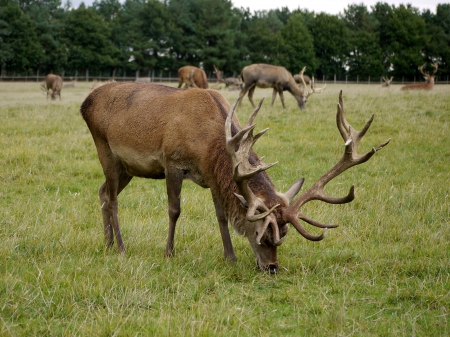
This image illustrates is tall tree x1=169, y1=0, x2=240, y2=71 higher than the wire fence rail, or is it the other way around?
tall tree x1=169, y1=0, x2=240, y2=71

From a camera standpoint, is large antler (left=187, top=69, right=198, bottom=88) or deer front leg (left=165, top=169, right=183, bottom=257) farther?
large antler (left=187, top=69, right=198, bottom=88)

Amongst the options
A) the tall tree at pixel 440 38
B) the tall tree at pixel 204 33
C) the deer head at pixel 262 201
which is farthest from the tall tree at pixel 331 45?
the deer head at pixel 262 201

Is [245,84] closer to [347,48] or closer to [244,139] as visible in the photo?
[244,139]

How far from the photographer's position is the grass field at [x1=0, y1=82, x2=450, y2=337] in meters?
3.46

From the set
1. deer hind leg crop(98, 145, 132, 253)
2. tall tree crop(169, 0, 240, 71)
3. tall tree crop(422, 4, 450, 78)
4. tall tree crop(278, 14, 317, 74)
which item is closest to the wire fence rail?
tall tree crop(422, 4, 450, 78)

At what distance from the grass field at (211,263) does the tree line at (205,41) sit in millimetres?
50148

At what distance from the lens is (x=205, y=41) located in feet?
210

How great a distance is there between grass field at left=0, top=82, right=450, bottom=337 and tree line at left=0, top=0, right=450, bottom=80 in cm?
5015

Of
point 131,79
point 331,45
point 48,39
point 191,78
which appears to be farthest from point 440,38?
point 191,78

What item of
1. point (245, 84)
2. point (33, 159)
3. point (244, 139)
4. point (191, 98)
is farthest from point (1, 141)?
point (245, 84)

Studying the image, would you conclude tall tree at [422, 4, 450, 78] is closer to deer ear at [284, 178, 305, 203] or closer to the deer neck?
deer ear at [284, 178, 305, 203]

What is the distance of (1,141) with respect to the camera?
10062 mm

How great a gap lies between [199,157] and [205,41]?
61324mm

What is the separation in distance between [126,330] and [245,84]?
52.4 ft
